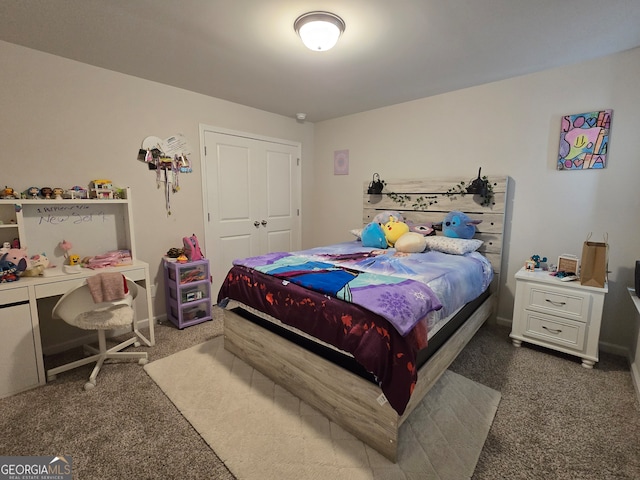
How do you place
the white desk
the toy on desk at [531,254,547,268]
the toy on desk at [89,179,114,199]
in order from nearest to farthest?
the white desk → the toy on desk at [89,179,114,199] → the toy on desk at [531,254,547,268]

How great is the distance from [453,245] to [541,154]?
1135 mm

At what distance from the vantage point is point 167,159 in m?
3.00

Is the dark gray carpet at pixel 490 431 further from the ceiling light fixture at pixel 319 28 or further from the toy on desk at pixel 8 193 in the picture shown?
the ceiling light fixture at pixel 319 28

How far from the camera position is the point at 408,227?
309cm

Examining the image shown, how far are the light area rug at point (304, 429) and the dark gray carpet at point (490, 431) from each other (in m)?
0.08

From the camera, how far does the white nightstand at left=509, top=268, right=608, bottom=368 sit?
7.31 feet

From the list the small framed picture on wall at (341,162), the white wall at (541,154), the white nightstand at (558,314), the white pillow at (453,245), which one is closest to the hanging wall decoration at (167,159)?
the small framed picture on wall at (341,162)

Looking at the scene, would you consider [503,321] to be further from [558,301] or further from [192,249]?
[192,249]

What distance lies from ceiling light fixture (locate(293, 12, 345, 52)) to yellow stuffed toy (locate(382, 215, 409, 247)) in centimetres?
172

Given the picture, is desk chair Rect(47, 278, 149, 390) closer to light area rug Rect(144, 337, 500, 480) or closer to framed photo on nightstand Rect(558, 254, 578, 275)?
light area rug Rect(144, 337, 500, 480)

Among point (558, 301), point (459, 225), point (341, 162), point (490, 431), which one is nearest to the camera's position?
point (490, 431)

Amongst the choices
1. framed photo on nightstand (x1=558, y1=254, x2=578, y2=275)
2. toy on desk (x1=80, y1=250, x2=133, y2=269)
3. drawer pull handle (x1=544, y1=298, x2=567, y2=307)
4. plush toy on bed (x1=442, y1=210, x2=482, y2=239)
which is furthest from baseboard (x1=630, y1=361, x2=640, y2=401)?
toy on desk (x1=80, y1=250, x2=133, y2=269)

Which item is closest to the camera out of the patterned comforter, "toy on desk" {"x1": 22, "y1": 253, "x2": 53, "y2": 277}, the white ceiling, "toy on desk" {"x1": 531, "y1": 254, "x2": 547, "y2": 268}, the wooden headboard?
the patterned comforter

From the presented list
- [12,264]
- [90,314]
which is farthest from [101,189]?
[90,314]
